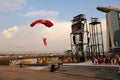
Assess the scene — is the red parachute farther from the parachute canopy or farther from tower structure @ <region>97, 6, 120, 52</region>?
tower structure @ <region>97, 6, 120, 52</region>

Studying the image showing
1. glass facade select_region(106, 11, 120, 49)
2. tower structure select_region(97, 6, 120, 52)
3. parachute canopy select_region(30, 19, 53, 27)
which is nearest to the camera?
parachute canopy select_region(30, 19, 53, 27)

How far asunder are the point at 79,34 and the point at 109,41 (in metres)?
37.8

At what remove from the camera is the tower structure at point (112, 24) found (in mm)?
108688

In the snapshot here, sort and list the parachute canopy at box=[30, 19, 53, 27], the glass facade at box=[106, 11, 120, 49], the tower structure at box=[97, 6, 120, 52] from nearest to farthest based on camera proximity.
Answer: the parachute canopy at box=[30, 19, 53, 27], the glass facade at box=[106, 11, 120, 49], the tower structure at box=[97, 6, 120, 52]

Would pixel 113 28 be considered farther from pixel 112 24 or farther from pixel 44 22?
pixel 44 22

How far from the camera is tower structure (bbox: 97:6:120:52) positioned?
10869 cm

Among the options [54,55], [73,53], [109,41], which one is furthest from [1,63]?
[109,41]

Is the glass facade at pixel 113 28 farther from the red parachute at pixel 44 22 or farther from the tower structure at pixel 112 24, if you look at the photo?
the red parachute at pixel 44 22

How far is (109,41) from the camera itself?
11194 cm

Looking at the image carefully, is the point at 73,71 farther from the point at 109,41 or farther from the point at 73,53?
the point at 109,41

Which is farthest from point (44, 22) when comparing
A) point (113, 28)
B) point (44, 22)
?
point (113, 28)

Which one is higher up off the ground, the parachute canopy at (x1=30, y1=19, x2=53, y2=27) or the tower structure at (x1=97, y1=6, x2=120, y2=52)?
the tower structure at (x1=97, y1=6, x2=120, y2=52)

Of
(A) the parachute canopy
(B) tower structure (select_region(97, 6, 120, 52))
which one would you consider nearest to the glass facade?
(B) tower structure (select_region(97, 6, 120, 52))

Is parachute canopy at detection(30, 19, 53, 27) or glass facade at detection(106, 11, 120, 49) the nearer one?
parachute canopy at detection(30, 19, 53, 27)
